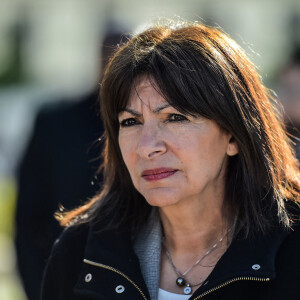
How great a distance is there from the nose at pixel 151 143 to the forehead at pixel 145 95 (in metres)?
0.09

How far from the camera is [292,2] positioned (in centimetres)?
1631

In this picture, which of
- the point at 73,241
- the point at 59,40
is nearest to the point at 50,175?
the point at 73,241

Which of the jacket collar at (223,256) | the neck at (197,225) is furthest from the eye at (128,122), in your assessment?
the jacket collar at (223,256)

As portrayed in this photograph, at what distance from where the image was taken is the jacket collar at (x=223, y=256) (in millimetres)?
2721

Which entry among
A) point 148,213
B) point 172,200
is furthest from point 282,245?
point 148,213

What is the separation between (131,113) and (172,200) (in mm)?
386

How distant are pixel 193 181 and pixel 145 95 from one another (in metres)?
0.38

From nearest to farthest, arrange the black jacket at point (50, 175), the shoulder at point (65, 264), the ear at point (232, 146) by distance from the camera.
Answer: the ear at point (232, 146) < the shoulder at point (65, 264) < the black jacket at point (50, 175)

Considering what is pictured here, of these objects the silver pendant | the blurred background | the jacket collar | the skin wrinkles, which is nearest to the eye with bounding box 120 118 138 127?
the skin wrinkles

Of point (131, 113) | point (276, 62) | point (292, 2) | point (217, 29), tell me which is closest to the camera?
point (131, 113)

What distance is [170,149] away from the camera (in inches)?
112

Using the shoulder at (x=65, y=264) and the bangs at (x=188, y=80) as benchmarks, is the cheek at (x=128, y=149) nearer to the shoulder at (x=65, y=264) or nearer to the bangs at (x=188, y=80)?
the bangs at (x=188, y=80)

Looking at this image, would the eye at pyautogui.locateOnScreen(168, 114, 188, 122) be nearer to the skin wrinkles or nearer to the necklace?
the skin wrinkles

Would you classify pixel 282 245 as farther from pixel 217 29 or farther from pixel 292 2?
pixel 292 2
